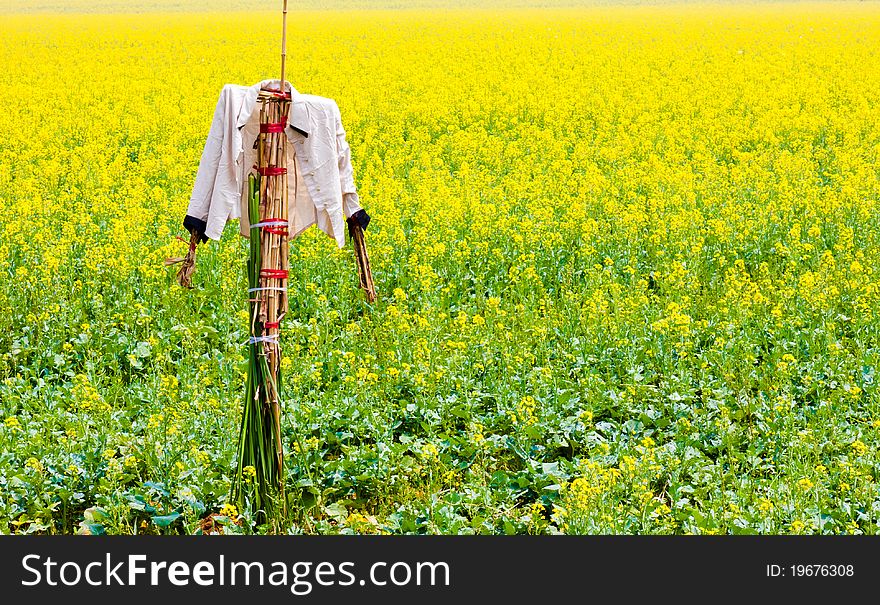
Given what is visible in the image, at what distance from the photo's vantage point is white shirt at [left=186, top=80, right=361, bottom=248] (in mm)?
4781

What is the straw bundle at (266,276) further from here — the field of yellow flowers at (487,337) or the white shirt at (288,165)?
the field of yellow flowers at (487,337)

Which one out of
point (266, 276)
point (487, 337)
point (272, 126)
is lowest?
point (487, 337)

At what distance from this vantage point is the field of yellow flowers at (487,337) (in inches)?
206

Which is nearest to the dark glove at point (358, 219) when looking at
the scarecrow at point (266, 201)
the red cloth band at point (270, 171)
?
the scarecrow at point (266, 201)

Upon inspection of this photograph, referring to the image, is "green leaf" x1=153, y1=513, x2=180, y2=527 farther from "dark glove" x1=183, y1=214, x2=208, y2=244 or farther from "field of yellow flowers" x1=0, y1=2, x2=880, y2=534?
"dark glove" x1=183, y1=214, x2=208, y2=244

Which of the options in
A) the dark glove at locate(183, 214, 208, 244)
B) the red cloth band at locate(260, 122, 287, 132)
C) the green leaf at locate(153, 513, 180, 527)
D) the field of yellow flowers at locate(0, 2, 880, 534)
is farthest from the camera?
the field of yellow flowers at locate(0, 2, 880, 534)

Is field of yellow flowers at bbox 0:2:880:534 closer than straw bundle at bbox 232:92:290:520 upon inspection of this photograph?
No

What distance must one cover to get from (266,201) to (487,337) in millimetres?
2483

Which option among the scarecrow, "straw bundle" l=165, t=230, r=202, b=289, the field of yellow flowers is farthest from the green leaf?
"straw bundle" l=165, t=230, r=202, b=289

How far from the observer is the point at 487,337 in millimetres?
6883

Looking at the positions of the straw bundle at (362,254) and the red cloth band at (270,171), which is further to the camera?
the straw bundle at (362,254)

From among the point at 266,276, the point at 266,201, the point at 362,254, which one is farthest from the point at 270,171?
the point at 362,254

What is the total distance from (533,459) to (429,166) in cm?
757

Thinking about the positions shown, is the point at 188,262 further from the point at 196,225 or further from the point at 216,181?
the point at 216,181
